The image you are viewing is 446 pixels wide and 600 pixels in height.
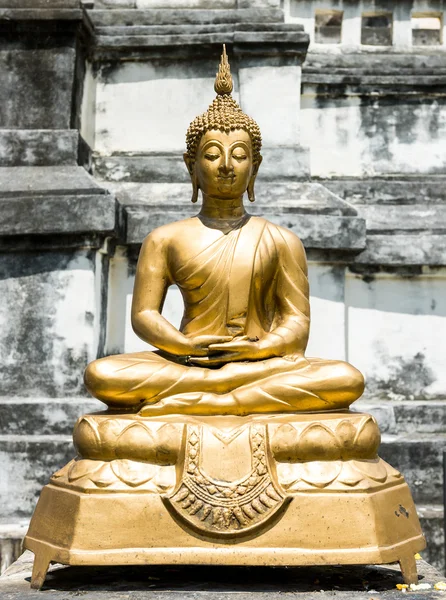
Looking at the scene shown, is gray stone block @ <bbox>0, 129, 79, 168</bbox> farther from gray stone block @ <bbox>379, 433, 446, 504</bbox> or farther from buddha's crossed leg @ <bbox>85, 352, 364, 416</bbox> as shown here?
gray stone block @ <bbox>379, 433, 446, 504</bbox>

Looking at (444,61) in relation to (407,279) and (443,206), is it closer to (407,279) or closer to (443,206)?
(443,206)

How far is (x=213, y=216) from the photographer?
4.98m

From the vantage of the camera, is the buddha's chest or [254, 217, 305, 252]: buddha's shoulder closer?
the buddha's chest

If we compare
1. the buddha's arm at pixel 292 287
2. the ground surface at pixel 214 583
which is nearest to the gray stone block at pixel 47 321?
the ground surface at pixel 214 583

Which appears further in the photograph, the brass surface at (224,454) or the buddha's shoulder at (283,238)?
the buddha's shoulder at (283,238)

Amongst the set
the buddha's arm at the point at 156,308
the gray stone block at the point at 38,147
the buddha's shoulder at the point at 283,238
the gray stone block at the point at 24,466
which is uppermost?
the gray stone block at the point at 38,147

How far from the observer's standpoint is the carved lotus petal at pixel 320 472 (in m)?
4.10

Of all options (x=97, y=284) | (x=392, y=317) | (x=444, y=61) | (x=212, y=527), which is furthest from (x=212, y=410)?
(x=444, y=61)

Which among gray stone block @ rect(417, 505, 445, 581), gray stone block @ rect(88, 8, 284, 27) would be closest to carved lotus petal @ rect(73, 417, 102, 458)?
gray stone block @ rect(417, 505, 445, 581)

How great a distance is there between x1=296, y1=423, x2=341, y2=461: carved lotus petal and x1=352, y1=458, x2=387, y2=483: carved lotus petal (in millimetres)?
124

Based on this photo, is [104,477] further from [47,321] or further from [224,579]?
[47,321]

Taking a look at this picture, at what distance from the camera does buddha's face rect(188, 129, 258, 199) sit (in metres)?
4.77

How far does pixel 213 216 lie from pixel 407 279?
2.60 m

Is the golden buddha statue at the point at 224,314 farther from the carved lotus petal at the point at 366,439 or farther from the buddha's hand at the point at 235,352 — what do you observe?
the carved lotus petal at the point at 366,439
